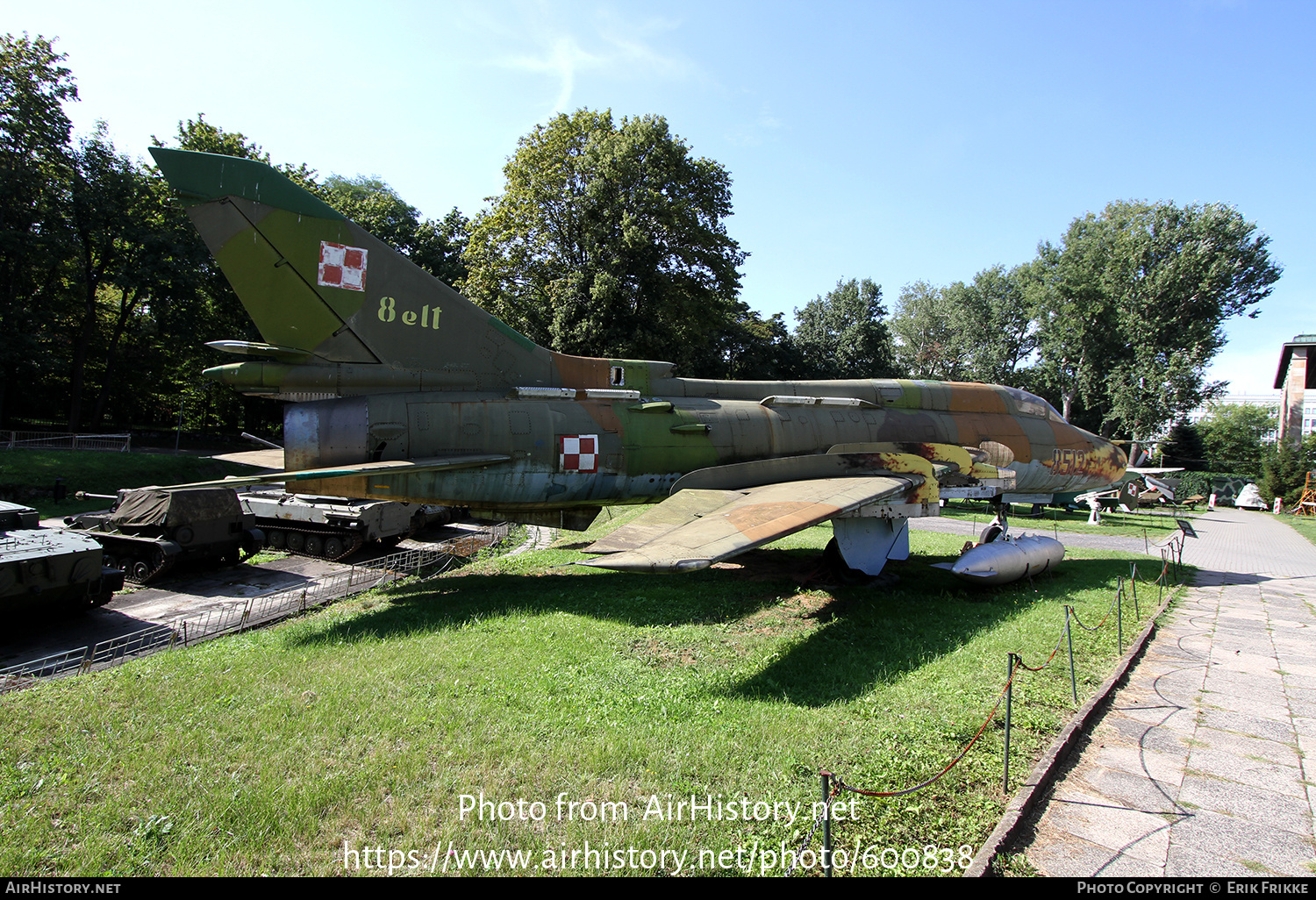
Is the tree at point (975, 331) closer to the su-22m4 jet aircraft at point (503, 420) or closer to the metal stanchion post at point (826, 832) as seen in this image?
the su-22m4 jet aircraft at point (503, 420)

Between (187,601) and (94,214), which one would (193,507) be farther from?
(94,214)

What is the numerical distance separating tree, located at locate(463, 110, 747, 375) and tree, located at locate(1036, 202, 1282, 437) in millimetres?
24860

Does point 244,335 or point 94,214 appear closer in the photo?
point 94,214

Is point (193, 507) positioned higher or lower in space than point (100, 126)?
lower

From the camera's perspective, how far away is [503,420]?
9.77 m

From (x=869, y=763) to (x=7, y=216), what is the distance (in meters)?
37.7

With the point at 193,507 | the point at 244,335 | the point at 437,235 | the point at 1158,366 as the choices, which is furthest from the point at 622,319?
the point at 1158,366

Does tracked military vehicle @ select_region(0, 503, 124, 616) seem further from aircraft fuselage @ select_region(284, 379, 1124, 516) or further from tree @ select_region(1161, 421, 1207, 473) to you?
tree @ select_region(1161, 421, 1207, 473)

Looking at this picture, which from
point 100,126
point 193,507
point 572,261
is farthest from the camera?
point 100,126

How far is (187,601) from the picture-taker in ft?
36.0

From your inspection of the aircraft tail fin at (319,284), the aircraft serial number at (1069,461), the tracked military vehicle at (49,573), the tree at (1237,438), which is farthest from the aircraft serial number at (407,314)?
the tree at (1237,438)

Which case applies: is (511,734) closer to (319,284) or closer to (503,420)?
(503,420)

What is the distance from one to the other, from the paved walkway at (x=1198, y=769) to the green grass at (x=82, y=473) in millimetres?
22465
